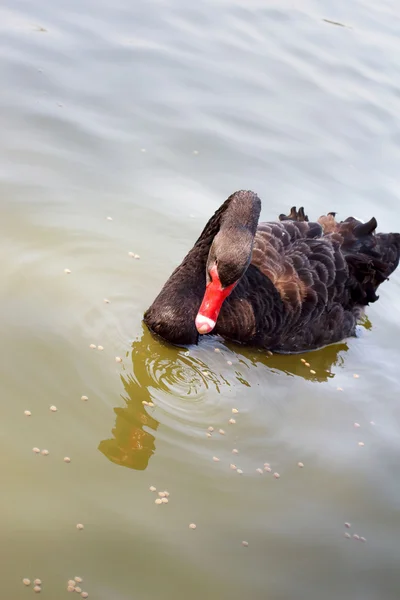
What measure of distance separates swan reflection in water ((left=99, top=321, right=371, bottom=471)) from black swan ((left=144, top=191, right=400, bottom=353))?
0.29 ft

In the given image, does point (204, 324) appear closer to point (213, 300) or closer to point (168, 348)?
point (213, 300)

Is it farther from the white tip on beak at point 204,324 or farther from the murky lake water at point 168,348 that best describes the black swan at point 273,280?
the murky lake water at point 168,348

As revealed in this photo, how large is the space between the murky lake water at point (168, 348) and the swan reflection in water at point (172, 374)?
0.05 ft

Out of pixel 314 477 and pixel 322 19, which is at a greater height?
pixel 322 19

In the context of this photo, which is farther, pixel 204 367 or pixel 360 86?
pixel 360 86

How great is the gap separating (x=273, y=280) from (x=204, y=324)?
103 cm

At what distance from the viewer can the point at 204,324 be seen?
5.32 m

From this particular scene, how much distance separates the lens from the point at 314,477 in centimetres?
491

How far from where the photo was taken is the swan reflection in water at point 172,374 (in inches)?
184

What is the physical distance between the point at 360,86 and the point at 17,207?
5.27 metres

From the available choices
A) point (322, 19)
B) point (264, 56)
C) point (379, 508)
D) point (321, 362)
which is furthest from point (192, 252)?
point (322, 19)

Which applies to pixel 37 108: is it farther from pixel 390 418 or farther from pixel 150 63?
pixel 390 418

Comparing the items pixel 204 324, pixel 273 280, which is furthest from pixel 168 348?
pixel 273 280

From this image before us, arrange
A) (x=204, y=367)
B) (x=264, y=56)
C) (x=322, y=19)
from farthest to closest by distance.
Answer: (x=322, y=19) < (x=264, y=56) < (x=204, y=367)
